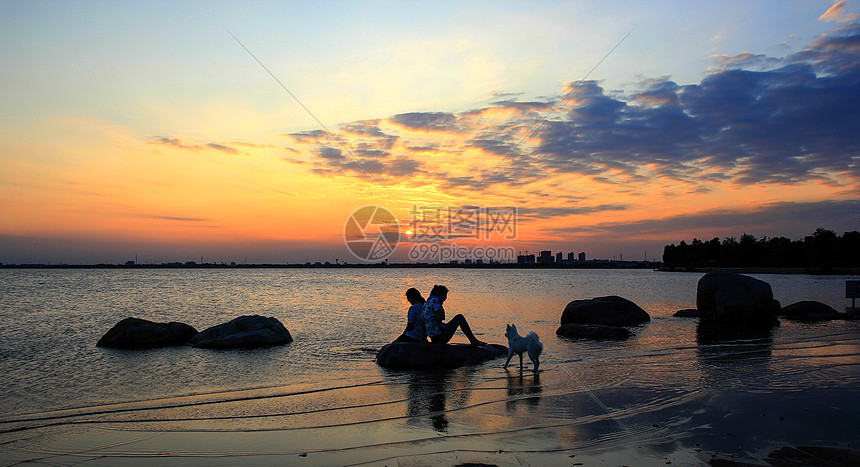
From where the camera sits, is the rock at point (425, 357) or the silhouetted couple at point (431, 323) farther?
the silhouetted couple at point (431, 323)

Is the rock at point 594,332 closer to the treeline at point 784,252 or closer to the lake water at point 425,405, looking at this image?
the lake water at point 425,405

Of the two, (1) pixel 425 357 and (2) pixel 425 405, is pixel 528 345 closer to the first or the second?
(1) pixel 425 357

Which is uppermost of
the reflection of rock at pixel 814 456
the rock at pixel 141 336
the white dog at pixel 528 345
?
the white dog at pixel 528 345

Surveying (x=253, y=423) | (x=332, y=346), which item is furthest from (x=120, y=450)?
(x=332, y=346)

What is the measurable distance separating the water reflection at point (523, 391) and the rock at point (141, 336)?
12.5 meters

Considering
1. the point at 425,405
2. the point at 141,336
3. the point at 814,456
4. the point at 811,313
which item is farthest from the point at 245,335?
the point at 811,313

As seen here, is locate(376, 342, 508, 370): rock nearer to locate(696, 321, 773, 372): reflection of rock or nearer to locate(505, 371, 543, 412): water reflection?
locate(505, 371, 543, 412): water reflection

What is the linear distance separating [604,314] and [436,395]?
15433mm

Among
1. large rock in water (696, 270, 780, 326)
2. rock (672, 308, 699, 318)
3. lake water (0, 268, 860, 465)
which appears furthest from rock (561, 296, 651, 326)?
lake water (0, 268, 860, 465)

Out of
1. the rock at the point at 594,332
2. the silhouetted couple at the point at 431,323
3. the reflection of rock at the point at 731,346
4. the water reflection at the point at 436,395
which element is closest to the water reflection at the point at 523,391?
the water reflection at the point at 436,395

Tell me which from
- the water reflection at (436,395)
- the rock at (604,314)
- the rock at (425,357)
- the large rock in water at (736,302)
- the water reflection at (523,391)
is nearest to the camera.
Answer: the water reflection at (436,395)

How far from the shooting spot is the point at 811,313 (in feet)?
83.1

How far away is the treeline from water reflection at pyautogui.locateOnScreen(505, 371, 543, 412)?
156896 mm

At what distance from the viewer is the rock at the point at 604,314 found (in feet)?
74.8
